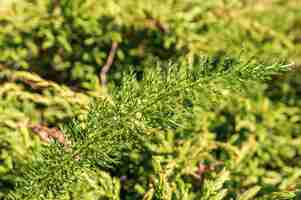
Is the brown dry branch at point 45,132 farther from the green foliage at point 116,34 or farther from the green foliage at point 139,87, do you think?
the green foliage at point 116,34

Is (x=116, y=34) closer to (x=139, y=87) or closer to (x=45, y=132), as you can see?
(x=45, y=132)

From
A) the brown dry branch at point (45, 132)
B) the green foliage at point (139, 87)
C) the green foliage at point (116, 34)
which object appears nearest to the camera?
the green foliage at point (139, 87)

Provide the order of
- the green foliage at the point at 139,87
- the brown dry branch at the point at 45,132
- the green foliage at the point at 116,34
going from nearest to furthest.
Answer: the green foliage at the point at 139,87
the brown dry branch at the point at 45,132
the green foliage at the point at 116,34

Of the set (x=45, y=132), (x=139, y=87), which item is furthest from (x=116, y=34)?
(x=139, y=87)

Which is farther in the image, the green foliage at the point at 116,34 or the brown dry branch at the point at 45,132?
Result: the green foliage at the point at 116,34

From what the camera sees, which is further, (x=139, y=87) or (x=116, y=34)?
(x=116, y=34)

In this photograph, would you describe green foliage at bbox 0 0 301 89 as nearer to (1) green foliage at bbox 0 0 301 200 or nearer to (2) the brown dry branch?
(1) green foliage at bbox 0 0 301 200

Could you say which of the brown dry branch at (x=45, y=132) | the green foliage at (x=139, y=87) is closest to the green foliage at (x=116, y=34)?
the green foliage at (x=139, y=87)

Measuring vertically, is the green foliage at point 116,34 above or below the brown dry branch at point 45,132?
above

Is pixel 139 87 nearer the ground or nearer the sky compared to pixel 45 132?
nearer the sky

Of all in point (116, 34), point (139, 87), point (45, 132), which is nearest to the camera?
point (139, 87)

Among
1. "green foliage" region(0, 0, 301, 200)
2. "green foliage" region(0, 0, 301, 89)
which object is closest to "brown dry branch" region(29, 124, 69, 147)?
"green foliage" region(0, 0, 301, 200)

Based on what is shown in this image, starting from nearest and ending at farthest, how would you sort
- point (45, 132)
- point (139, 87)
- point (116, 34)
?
point (139, 87) < point (45, 132) < point (116, 34)

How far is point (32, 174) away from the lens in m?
0.91
